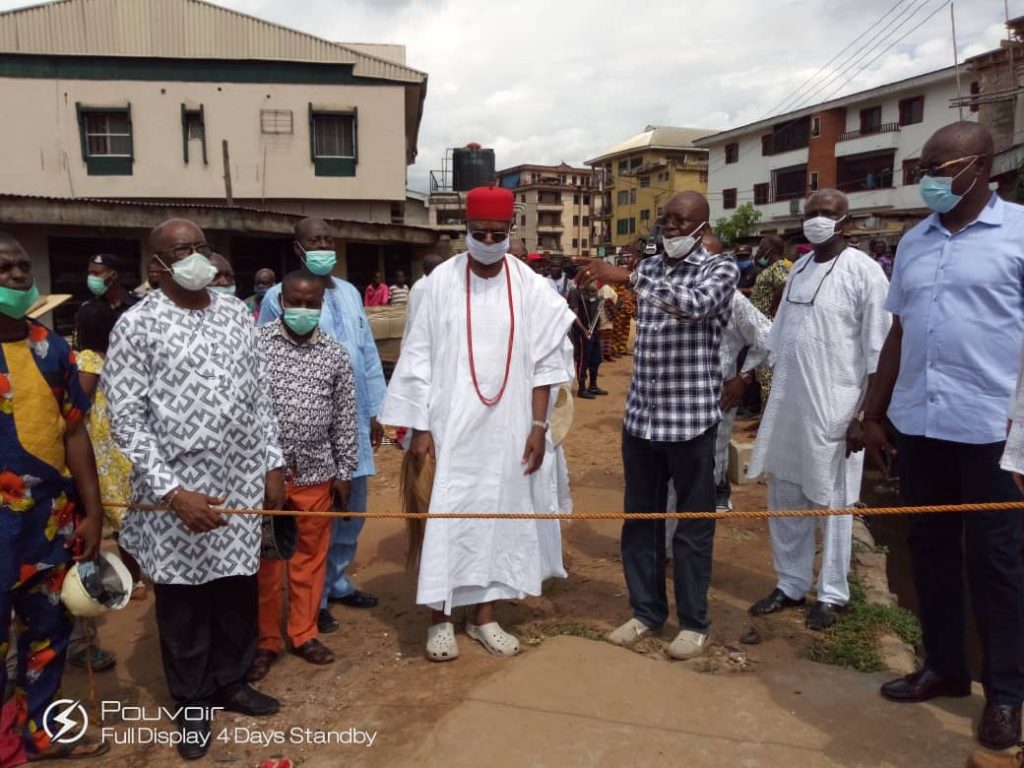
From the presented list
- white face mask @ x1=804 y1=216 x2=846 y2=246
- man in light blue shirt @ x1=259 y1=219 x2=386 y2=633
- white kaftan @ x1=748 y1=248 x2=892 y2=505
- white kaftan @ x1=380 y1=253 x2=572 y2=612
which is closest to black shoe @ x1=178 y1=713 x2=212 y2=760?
white kaftan @ x1=380 y1=253 x2=572 y2=612

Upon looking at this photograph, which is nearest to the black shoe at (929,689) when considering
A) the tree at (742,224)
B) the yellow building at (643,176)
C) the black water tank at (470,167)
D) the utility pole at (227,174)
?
the utility pole at (227,174)

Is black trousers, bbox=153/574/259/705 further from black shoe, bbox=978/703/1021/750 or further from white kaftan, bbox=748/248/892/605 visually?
black shoe, bbox=978/703/1021/750

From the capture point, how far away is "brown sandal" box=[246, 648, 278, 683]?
11.1ft

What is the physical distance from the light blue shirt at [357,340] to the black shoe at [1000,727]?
9.39ft

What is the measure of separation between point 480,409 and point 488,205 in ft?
2.98

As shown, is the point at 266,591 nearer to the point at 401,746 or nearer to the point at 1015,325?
the point at 401,746

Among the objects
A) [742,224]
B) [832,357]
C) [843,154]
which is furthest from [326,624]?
[742,224]

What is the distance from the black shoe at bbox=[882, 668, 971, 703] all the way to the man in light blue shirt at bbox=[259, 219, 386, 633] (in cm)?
260

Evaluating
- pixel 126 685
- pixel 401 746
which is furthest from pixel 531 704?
pixel 126 685

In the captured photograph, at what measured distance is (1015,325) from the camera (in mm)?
2631

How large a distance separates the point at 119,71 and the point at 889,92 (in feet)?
90.5

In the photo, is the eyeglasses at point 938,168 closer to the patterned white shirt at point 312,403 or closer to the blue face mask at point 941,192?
the blue face mask at point 941,192

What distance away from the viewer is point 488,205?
340cm

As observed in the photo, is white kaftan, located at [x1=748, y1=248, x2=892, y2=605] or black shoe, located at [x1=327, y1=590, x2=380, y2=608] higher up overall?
white kaftan, located at [x1=748, y1=248, x2=892, y2=605]
